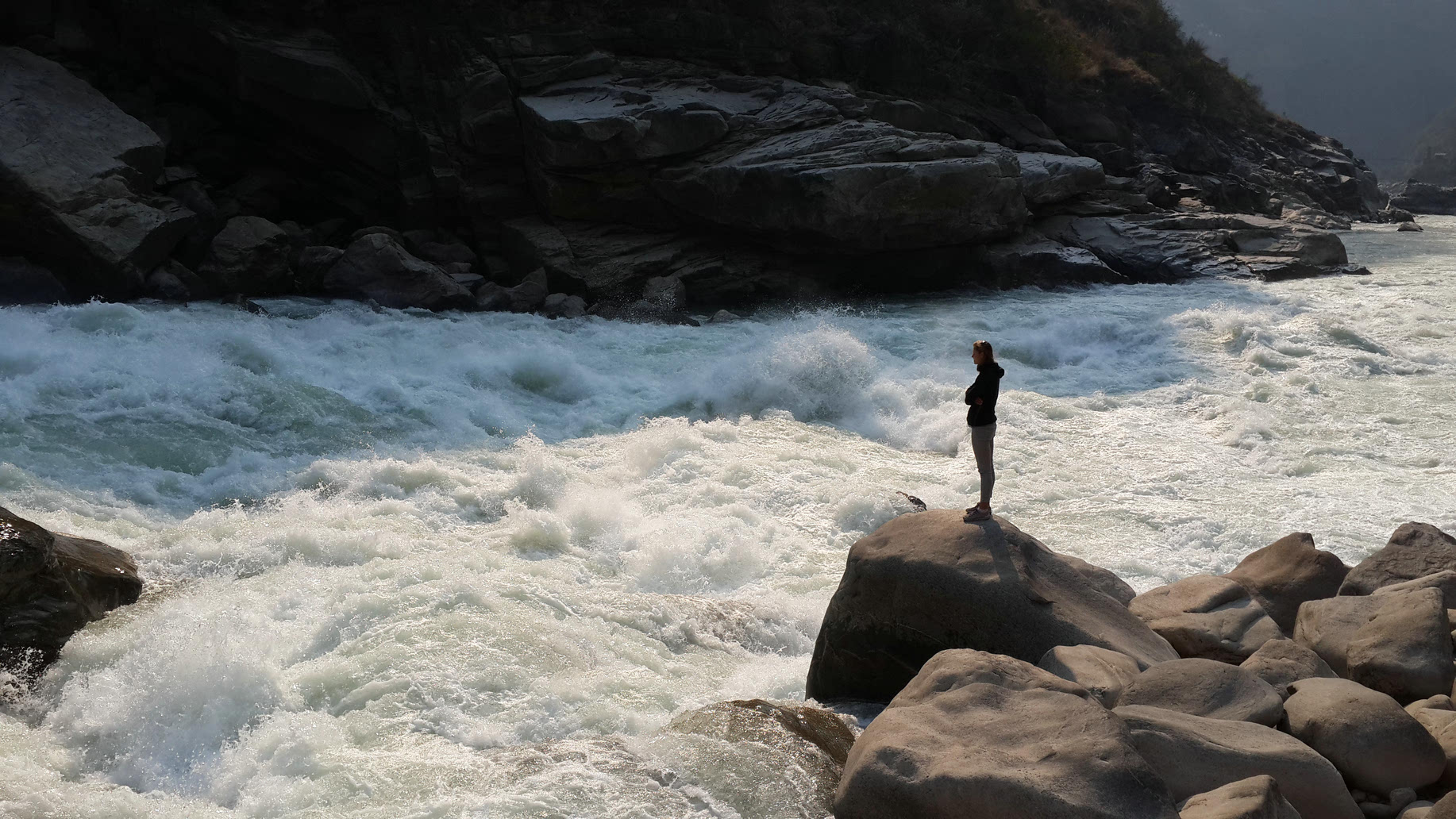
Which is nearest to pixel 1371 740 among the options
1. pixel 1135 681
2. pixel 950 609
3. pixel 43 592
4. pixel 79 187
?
pixel 1135 681

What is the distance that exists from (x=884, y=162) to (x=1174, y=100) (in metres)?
16.3

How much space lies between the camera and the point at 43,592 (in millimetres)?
5734

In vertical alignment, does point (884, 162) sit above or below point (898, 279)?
above

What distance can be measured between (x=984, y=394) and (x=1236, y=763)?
246 centimetres

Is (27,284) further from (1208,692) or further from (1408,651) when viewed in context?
(1408,651)

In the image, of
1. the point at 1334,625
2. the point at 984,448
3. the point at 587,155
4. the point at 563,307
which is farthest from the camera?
the point at 587,155

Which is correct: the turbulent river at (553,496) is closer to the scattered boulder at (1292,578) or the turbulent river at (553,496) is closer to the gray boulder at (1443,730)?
the scattered boulder at (1292,578)

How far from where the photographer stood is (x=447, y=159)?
58.0 feet

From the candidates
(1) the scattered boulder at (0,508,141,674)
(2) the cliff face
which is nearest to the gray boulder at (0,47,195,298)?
(2) the cliff face

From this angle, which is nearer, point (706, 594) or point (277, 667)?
point (277, 667)

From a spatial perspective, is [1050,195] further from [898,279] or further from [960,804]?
[960,804]

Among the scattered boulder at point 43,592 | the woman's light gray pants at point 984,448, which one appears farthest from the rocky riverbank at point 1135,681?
the scattered boulder at point 43,592

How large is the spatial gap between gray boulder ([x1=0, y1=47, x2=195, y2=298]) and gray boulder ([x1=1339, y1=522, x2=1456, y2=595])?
13178 mm

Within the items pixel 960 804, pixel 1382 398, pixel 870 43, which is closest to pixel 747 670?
pixel 960 804
